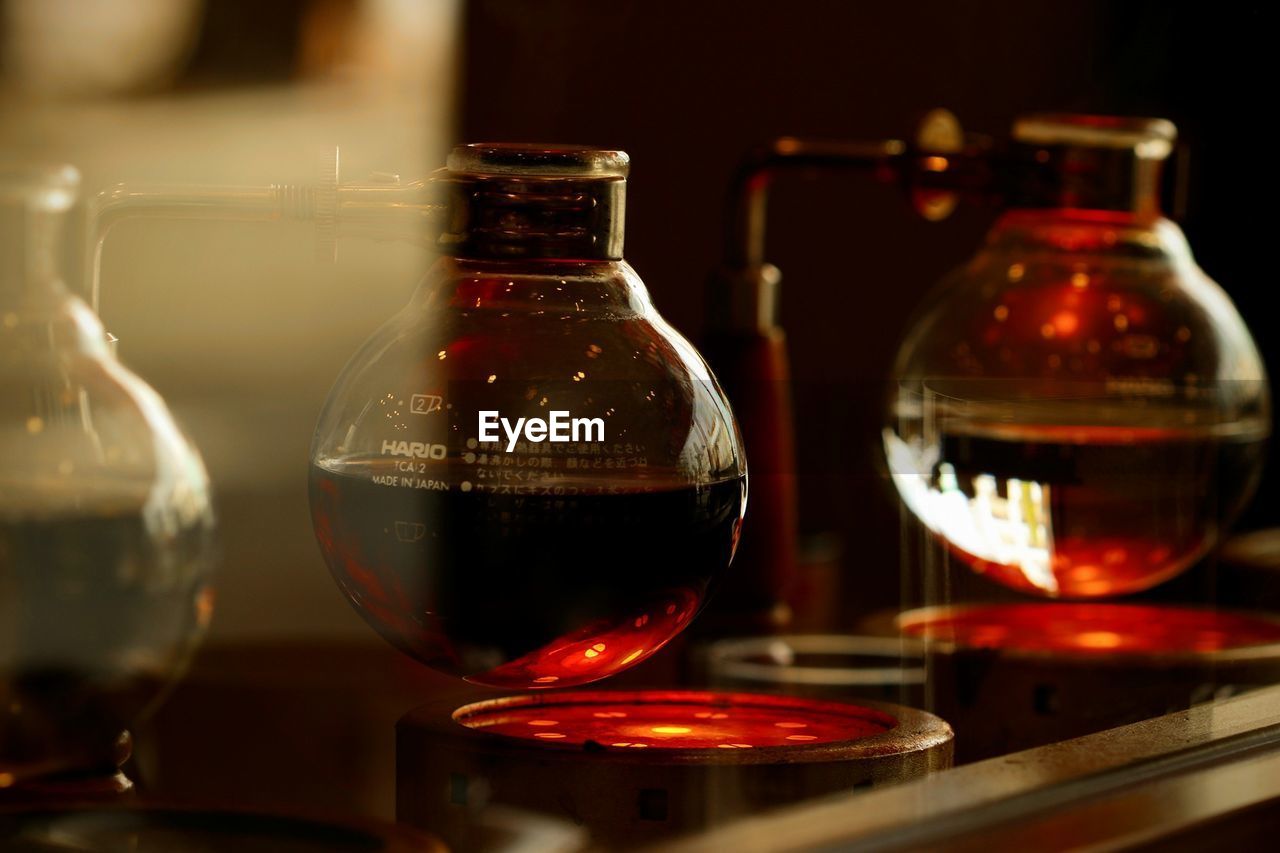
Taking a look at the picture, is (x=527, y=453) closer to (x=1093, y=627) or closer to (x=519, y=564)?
(x=519, y=564)

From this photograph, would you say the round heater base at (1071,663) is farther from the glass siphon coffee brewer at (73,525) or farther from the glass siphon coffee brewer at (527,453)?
the glass siphon coffee brewer at (73,525)

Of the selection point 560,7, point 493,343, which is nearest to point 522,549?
point 493,343

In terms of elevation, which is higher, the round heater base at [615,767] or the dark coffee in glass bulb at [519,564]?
the dark coffee in glass bulb at [519,564]

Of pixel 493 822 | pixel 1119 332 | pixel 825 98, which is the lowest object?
pixel 493 822

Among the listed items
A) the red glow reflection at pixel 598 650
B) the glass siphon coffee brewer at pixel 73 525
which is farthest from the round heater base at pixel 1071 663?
the glass siphon coffee brewer at pixel 73 525

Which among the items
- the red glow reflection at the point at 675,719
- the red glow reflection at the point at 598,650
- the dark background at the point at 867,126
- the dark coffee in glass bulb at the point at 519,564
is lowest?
the red glow reflection at the point at 675,719

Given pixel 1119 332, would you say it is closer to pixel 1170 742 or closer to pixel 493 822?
pixel 1170 742

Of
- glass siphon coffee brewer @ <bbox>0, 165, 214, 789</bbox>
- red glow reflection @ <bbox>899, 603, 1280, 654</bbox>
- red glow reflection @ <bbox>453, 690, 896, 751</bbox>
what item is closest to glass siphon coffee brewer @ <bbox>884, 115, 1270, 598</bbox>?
red glow reflection @ <bbox>899, 603, 1280, 654</bbox>

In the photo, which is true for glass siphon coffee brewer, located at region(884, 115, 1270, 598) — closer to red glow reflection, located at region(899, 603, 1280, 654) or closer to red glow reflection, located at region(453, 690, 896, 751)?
red glow reflection, located at region(899, 603, 1280, 654)
